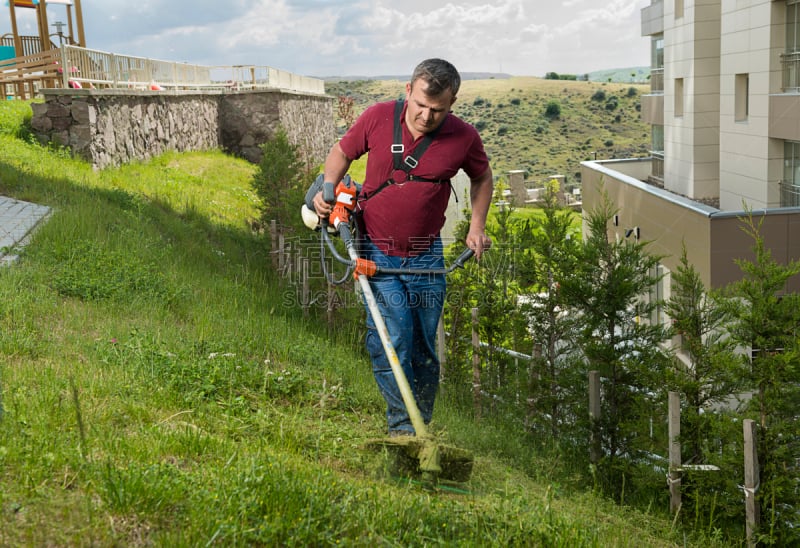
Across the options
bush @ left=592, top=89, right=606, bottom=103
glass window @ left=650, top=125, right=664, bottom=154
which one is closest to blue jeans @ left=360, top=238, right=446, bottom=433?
glass window @ left=650, top=125, right=664, bottom=154

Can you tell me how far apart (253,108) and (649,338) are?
25.0 m

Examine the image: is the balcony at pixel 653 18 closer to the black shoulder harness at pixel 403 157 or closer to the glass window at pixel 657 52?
the glass window at pixel 657 52

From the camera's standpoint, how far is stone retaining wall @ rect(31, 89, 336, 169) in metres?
18.7

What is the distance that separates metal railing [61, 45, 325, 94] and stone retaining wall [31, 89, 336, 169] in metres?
0.51

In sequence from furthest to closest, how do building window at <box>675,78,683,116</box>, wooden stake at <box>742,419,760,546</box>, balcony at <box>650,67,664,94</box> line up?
balcony at <box>650,67,664,94</box>, building window at <box>675,78,683,116</box>, wooden stake at <box>742,419,760,546</box>

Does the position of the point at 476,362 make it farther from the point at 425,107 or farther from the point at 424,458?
the point at 424,458

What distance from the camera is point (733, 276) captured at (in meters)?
18.7

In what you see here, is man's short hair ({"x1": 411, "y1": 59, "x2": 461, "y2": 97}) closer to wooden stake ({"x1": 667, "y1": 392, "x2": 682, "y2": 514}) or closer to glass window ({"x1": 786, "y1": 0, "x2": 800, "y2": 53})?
wooden stake ({"x1": 667, "y1": 392, "x2": 682, "y2": 514})

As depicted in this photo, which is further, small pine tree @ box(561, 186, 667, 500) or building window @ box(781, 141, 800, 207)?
building window @ box(781, 141, 800, 207)

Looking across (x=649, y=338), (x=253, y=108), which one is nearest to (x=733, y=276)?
(x=649, y=338)

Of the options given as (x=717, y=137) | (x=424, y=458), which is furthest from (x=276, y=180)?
(x=717, y=137)

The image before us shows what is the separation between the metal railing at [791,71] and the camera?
19.8m

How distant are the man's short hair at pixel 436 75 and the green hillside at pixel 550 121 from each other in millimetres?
72259

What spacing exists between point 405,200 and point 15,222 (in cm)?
758
